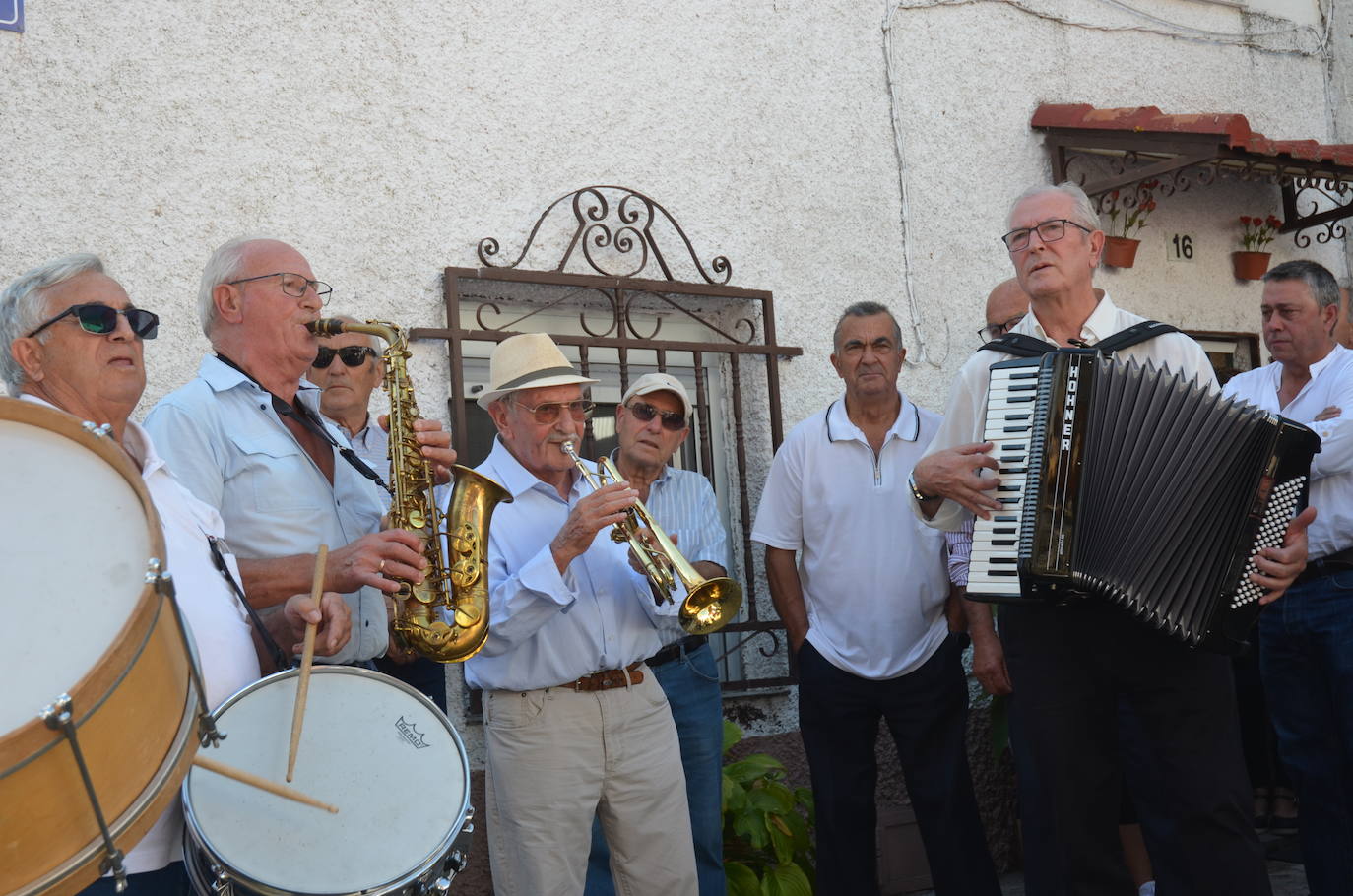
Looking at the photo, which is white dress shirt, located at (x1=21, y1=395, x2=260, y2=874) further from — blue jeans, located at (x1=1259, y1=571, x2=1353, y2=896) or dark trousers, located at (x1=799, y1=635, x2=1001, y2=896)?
blue jeans, located at (x1=1259, y1=571, x2=1353, y2=896)

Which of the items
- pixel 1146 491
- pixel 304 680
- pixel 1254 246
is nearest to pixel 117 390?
pixel 304 680

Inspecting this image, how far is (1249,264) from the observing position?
678 cm

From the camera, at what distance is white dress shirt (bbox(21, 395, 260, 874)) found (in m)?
2.38

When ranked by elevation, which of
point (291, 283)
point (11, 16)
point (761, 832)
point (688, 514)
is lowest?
point (761, 832)

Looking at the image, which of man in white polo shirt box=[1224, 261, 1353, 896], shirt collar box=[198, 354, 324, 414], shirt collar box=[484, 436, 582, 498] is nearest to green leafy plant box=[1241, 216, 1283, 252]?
man in white polo shirt box=[1224, 261, 1353, 896]

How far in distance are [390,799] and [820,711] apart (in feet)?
7.27

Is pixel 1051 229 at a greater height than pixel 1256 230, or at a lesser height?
lesser

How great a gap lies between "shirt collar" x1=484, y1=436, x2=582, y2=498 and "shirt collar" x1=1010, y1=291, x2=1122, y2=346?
1457mm

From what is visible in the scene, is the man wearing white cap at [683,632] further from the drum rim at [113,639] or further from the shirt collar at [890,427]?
the drum rim at [113,639]

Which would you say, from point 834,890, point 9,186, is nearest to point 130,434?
point 9,186

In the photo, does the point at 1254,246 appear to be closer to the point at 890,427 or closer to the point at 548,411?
the point at 890,427

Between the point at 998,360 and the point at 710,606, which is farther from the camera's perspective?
the point at 710,606

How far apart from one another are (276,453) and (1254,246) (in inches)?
221

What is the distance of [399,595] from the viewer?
3332 mm
